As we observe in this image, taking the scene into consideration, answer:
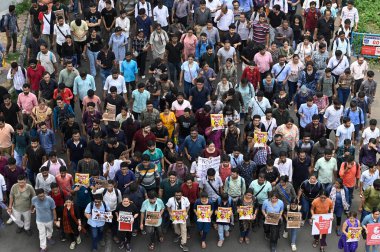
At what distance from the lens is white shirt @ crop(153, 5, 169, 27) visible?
19594 millimetres

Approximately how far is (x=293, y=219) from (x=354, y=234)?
4.16 feet

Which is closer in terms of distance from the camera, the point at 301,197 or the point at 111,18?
the point at 301,197

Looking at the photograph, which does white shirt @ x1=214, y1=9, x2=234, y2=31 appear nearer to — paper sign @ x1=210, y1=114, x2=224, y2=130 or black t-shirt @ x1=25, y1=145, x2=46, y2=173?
paper sign @ x1=210, y1=114, x2=224, y2=130

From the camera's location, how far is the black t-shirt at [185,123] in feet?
52.1

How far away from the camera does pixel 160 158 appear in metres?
14.9

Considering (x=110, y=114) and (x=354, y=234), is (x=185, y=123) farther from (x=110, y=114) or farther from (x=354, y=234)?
(x=354, y=234)

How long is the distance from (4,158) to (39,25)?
6.88 metres

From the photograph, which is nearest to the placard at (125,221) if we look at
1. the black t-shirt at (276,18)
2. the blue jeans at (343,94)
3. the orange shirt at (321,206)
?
the orange shirt at (321,206)

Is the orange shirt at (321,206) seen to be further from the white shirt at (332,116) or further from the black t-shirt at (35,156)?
→ the black t-shirt at (35,156)

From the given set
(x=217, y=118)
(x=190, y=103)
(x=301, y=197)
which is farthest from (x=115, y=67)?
(x=301, y=197)

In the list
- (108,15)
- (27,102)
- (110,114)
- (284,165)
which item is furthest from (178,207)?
(108,15)

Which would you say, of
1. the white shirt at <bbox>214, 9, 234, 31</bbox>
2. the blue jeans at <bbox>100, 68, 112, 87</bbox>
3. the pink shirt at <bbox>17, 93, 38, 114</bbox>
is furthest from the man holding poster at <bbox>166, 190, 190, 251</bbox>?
the white shirt at <bbox>214, 9, 234, 31</bbox>

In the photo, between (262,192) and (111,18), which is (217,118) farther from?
(111,18)

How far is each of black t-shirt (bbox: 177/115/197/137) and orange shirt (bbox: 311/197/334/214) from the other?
140 inches
